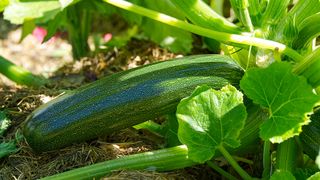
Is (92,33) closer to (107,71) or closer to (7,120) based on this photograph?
(107,71)

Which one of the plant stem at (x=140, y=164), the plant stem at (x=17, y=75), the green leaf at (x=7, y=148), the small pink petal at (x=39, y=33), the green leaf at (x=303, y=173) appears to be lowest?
the small pink petal at (x=39, y=33)

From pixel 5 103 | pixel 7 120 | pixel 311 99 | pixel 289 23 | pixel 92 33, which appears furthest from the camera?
pixel 92 33

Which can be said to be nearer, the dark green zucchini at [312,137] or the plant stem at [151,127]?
the dark green zucchini at [312,137]

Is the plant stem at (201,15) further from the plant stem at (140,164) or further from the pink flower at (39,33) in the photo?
the pink flower at (39,33)

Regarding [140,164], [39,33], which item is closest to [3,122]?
[140,164]

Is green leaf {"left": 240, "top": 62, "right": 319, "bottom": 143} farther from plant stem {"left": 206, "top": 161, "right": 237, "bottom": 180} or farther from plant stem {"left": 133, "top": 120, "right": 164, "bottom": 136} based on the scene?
plant stem {"left": 133, "top": 120, "right": 164, "bottom": 136}

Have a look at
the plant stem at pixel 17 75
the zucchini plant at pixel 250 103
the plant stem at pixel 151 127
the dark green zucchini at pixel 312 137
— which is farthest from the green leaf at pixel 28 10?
the dark green zucchini at pixel 312 137

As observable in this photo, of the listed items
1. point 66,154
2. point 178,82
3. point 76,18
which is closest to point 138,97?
point 178,82

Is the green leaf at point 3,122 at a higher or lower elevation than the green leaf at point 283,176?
lower
